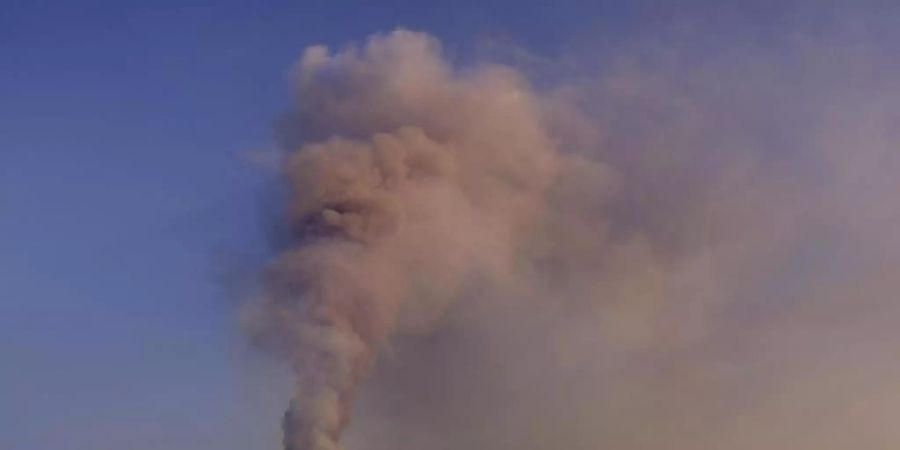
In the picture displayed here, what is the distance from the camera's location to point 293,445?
145ft
